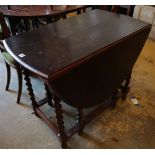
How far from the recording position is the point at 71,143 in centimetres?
160

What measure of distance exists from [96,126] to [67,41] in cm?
83

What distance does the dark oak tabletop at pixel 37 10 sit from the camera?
204 cm

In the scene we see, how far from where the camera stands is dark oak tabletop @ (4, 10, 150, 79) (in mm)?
1113

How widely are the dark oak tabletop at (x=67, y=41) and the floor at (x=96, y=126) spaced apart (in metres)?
0.78

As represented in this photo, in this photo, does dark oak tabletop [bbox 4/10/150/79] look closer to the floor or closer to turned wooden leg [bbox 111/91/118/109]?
turned wooden leg [bbox 111/91/118/109]

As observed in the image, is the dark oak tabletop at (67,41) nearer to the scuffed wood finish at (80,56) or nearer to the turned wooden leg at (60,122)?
the scuffed wood finish at (80,56)

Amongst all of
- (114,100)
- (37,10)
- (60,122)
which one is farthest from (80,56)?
(37,10)

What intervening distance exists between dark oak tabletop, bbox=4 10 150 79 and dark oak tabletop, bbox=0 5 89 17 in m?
0.47

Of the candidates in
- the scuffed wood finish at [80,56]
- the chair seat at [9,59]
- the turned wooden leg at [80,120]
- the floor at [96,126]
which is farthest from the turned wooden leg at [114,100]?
the chair seat at [9,59]

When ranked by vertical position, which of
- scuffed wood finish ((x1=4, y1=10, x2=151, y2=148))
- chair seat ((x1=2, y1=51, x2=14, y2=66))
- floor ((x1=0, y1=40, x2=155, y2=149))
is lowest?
floor ((x1=0, y1=40, x2=155, y2=149))

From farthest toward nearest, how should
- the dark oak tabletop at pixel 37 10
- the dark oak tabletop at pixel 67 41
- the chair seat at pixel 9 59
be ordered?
the dark oak tabletop at pixel 37 10 → the chair seat at pixel 9 59 → the dark oak tabletop at pixel 67 41

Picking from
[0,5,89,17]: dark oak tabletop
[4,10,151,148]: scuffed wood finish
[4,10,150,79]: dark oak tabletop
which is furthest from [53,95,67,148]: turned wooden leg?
[0,5,89,17]: dark oak tabletop
